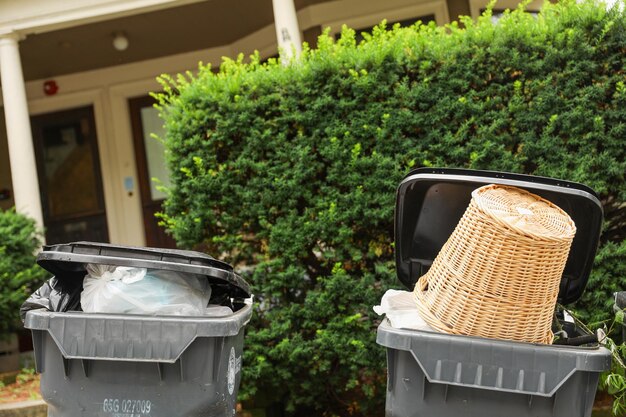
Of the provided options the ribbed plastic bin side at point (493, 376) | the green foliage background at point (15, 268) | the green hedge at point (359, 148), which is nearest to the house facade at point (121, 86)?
the green foliage background at point (15, 268)

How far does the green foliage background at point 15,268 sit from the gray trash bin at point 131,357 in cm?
333

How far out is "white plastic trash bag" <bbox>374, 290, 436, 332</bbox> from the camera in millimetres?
3012

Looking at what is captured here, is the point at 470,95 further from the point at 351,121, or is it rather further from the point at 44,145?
the point at 44,145

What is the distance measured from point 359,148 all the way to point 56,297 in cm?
195

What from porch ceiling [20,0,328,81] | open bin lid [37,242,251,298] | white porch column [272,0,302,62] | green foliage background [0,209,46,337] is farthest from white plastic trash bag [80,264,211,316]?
porch ceiling [20,0,328,81]

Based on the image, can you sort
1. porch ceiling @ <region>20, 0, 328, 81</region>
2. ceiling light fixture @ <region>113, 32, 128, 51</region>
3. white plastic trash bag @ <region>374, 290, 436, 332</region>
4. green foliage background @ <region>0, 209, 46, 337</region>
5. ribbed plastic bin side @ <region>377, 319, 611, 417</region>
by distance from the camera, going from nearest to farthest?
ribbed plastic bin side @ <region>377, 319, 611, 417</region>, white plastic trash bag @ <region>374, 290, 436, 332</region>, green foliage background @ <region>0, 209, 46, 337</region>, porch ceiling @ <region>20, 0, 328, 81</region>, ceiling light fixture @ <region>113, 32, 128, 51</region>

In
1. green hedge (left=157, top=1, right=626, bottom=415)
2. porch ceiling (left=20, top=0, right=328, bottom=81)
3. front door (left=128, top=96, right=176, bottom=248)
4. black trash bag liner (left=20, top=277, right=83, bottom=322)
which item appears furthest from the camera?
front door (left=128, top=96, right=176, bottom=248)

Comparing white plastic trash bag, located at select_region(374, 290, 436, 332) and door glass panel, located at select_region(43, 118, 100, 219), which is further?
door glass panel, located at select_region(43, 118, 100, 219)

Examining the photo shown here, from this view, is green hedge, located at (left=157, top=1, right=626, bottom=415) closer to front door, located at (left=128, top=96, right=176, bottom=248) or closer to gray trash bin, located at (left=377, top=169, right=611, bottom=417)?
gray trash bin, located at (left=377, top=169, right=611, bottom=417)

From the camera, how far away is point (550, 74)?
169 inches

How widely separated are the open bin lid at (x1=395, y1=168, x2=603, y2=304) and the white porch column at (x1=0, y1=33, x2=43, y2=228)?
16.8 ft

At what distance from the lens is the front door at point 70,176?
34.2 feet

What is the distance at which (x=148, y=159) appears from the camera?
10391mm

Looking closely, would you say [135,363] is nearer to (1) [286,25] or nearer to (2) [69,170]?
(1) [286,25]
